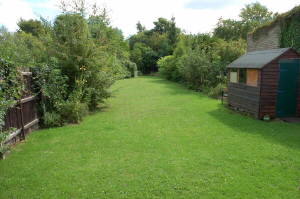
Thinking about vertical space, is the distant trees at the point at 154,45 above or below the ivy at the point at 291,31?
above

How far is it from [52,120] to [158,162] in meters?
4.21

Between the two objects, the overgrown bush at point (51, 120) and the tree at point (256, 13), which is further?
the tree at point (256, 13)

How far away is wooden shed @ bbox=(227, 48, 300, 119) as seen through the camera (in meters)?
7.32

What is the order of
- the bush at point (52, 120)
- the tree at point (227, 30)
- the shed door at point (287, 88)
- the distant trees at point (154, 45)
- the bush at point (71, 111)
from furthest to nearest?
the distant trees at point (154, 45)
the tree at point (227, 30)
the shed door at point (287, 88)
the bush at point (71, 111)
the bush at point (52, 120)

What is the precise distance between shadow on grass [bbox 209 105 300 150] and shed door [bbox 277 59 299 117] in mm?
941

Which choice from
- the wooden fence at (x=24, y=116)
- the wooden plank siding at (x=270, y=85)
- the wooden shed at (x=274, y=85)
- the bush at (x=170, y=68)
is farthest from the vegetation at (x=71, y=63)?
the bush at (x=170, y=68)

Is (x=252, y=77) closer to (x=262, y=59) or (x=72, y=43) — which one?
(x=262, y=59)

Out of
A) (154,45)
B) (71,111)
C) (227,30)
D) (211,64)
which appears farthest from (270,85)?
(154,45)

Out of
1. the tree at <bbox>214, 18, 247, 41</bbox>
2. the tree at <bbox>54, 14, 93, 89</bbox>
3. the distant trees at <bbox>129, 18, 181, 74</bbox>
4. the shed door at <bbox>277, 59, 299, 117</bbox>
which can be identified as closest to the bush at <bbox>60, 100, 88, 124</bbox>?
the tree at <bbox>54, 14, 93, 89</bbox>

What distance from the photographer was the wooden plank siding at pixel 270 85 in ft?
23.9

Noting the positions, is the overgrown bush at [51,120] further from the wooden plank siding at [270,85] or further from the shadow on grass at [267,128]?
the wooden plank siding at [270,85]

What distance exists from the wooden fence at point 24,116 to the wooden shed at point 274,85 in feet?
23.7

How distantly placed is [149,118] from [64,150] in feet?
11.9

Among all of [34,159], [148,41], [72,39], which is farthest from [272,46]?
[148,41]
